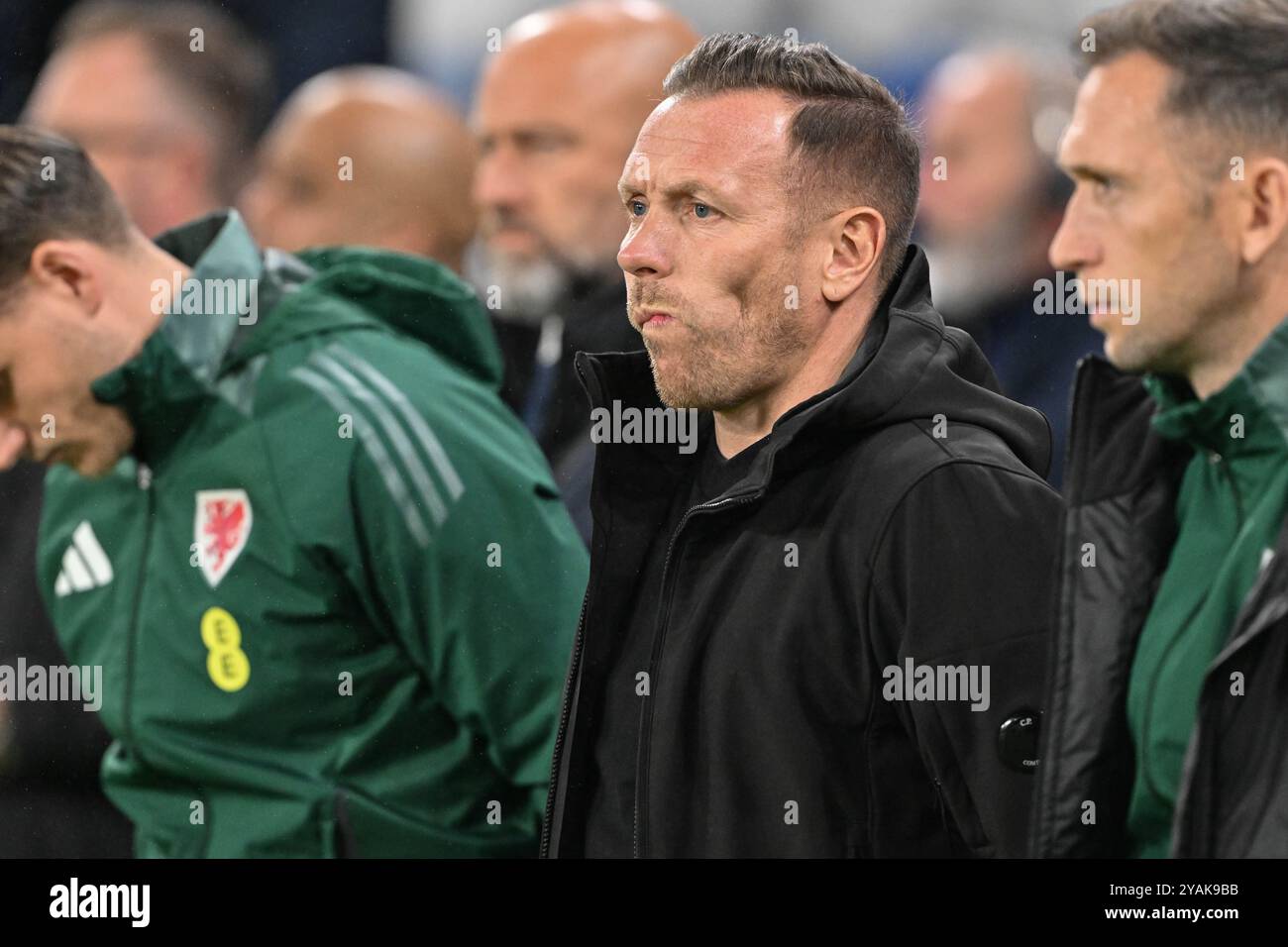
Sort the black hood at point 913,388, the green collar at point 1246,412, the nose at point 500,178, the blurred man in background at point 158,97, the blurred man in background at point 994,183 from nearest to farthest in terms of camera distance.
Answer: the green collar at point 1246,412 → the black hood at point 913,388 → the blurred man in background at point 994,183 → the nose at point 500,178 → the blurred man in background at point 158,97

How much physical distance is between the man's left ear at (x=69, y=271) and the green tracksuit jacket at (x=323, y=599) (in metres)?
0.10

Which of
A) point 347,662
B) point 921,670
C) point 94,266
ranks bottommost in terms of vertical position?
point 921,670

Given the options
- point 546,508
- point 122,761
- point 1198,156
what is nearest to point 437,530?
Result: point 546,508

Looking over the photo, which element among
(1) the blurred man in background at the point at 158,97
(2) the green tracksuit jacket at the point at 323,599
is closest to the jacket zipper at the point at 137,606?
(2) the green tracksuit jacket at the point at 323,599

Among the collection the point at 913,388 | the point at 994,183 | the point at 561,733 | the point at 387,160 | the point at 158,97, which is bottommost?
the point at 561,733

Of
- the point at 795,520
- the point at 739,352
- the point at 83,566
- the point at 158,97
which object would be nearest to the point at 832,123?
the point at 739,352

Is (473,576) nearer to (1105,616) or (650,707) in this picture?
(650,707)

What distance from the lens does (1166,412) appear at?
1.54m

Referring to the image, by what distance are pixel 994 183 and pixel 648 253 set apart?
3.09 feet

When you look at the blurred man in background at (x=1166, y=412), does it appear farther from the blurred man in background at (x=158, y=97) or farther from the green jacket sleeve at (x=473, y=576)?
the blurred man in background at (x=158, y=97)

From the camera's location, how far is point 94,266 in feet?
7.78

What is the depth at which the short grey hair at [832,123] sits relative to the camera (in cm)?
184
